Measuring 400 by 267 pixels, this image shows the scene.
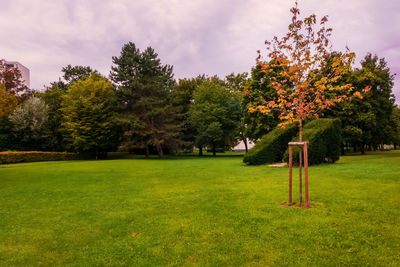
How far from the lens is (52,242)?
15.5 ft

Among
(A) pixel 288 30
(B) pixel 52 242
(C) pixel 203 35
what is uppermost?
(C) pixel 203 35

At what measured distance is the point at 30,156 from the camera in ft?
108

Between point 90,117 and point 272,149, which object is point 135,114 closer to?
Result: point 90,117

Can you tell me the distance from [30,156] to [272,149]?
32335 mm

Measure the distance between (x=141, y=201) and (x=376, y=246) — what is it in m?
6.34

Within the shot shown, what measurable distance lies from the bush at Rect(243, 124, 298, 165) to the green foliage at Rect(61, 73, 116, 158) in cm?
2560

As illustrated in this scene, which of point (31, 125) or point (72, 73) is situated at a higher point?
point (72, 73)

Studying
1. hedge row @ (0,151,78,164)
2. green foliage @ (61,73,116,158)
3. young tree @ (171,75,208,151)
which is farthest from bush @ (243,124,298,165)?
hedge row @ (0,151,78,164)

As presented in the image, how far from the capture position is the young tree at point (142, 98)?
3734 centimetres

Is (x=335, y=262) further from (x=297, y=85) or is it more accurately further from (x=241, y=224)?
(x=297, y=85)

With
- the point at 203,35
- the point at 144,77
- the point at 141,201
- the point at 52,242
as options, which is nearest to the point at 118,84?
the point at 144,77

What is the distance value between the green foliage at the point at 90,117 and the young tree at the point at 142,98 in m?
2.19

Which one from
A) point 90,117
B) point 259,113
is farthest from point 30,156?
point 259,113

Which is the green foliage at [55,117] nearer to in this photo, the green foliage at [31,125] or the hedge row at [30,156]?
the green foliage at [31,125]
